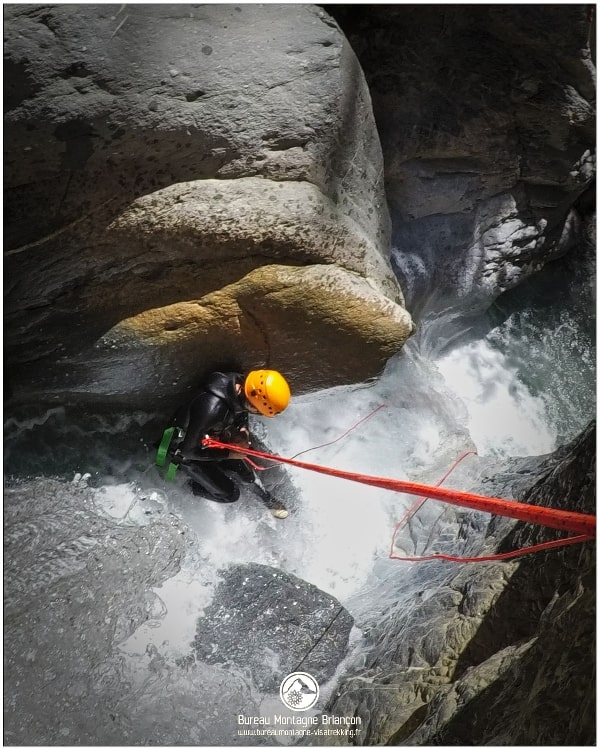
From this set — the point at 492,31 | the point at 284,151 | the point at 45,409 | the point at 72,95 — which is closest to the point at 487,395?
the point at 492,31

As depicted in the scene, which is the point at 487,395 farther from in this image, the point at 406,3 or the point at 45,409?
the point at 45,409

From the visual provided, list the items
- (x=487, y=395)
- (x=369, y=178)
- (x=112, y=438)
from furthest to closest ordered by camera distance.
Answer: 1. (x=487, y=395)
2. (x=112, y=438)
3. (x=369, y=178)

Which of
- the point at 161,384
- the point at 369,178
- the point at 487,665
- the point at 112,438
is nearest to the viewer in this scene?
the point at 487,665

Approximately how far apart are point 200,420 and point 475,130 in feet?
7.73

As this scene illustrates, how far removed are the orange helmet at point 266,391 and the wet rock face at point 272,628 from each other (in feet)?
3.03

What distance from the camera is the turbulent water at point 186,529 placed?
8.27 ft

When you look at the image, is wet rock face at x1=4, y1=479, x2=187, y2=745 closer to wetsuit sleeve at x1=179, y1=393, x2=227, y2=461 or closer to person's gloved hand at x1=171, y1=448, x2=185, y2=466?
person's gloved hand at x1=171, y1=448, x2=185, y2=466

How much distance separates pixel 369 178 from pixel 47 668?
2763 mm

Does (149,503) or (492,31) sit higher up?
(492,31)

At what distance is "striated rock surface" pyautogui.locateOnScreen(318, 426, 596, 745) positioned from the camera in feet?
5.70

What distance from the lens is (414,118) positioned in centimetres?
331

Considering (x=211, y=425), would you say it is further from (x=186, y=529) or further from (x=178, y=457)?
(x=186, y=529)
